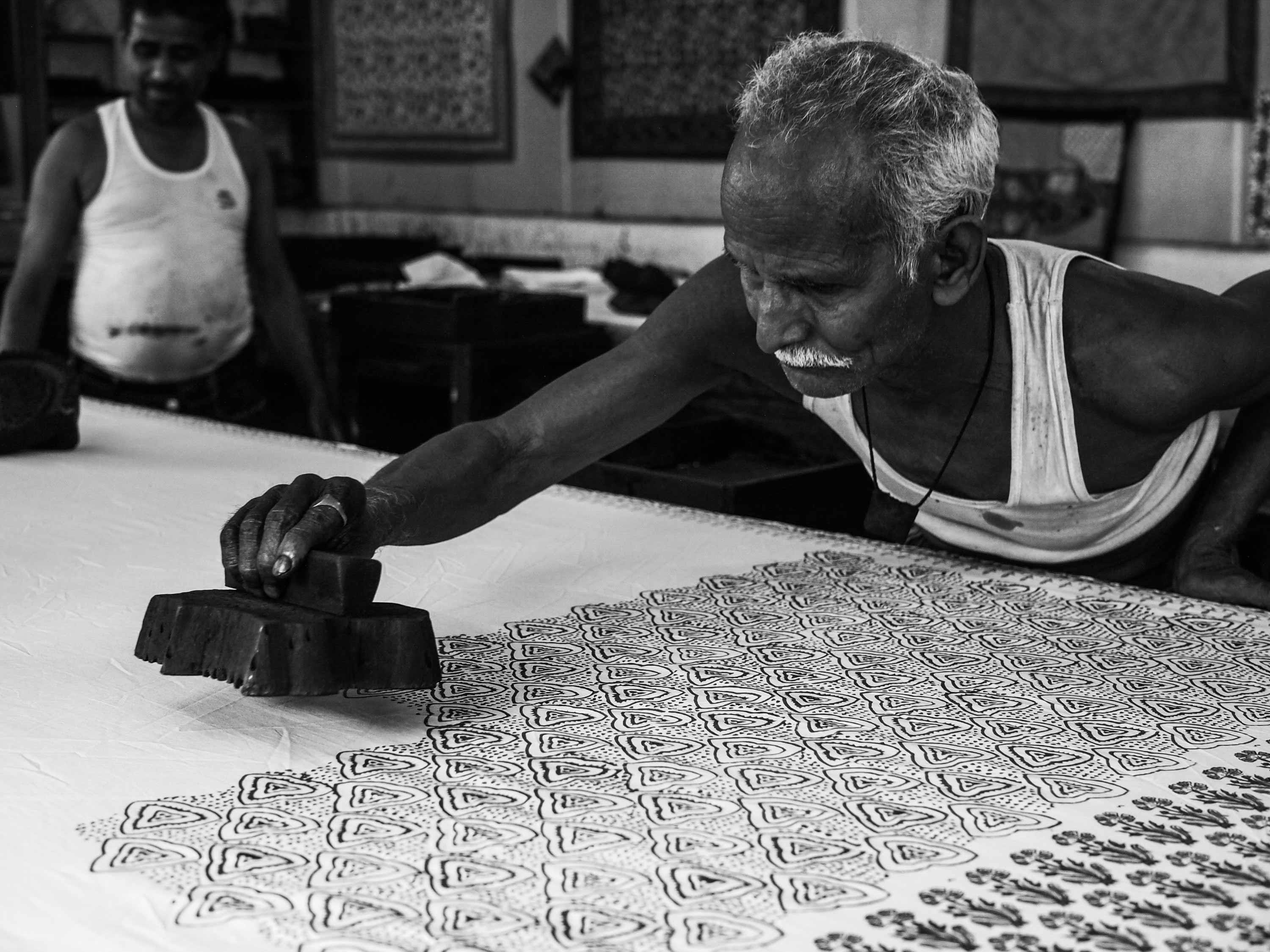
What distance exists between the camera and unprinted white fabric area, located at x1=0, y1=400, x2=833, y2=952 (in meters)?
0.98

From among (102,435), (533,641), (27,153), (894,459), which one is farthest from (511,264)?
(533,641)

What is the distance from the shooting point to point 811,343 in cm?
154

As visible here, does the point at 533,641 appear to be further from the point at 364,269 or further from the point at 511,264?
the point at 511,264

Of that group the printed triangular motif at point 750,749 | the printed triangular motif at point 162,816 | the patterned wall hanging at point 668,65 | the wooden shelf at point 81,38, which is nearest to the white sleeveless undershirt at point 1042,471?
the printed triangular motif at point 750,749

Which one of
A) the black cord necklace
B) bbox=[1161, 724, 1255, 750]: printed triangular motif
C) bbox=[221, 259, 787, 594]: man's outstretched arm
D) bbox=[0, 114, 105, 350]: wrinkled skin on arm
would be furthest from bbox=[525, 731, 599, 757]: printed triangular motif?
bbox=[0, 114, 105, 350]: wrinkled skin on arm

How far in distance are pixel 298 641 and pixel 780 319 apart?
593 mm

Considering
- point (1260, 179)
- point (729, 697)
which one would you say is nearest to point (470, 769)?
point (729, 697)

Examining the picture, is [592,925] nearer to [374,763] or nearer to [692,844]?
[692,844]

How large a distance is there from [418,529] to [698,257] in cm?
441

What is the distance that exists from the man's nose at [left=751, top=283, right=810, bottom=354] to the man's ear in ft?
0.62

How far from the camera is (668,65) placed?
21.1ft

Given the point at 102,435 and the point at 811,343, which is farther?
the point at 102,435

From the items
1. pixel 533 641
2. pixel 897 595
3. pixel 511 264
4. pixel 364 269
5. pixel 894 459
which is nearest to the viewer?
pixel 533 641

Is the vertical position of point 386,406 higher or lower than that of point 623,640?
lower
